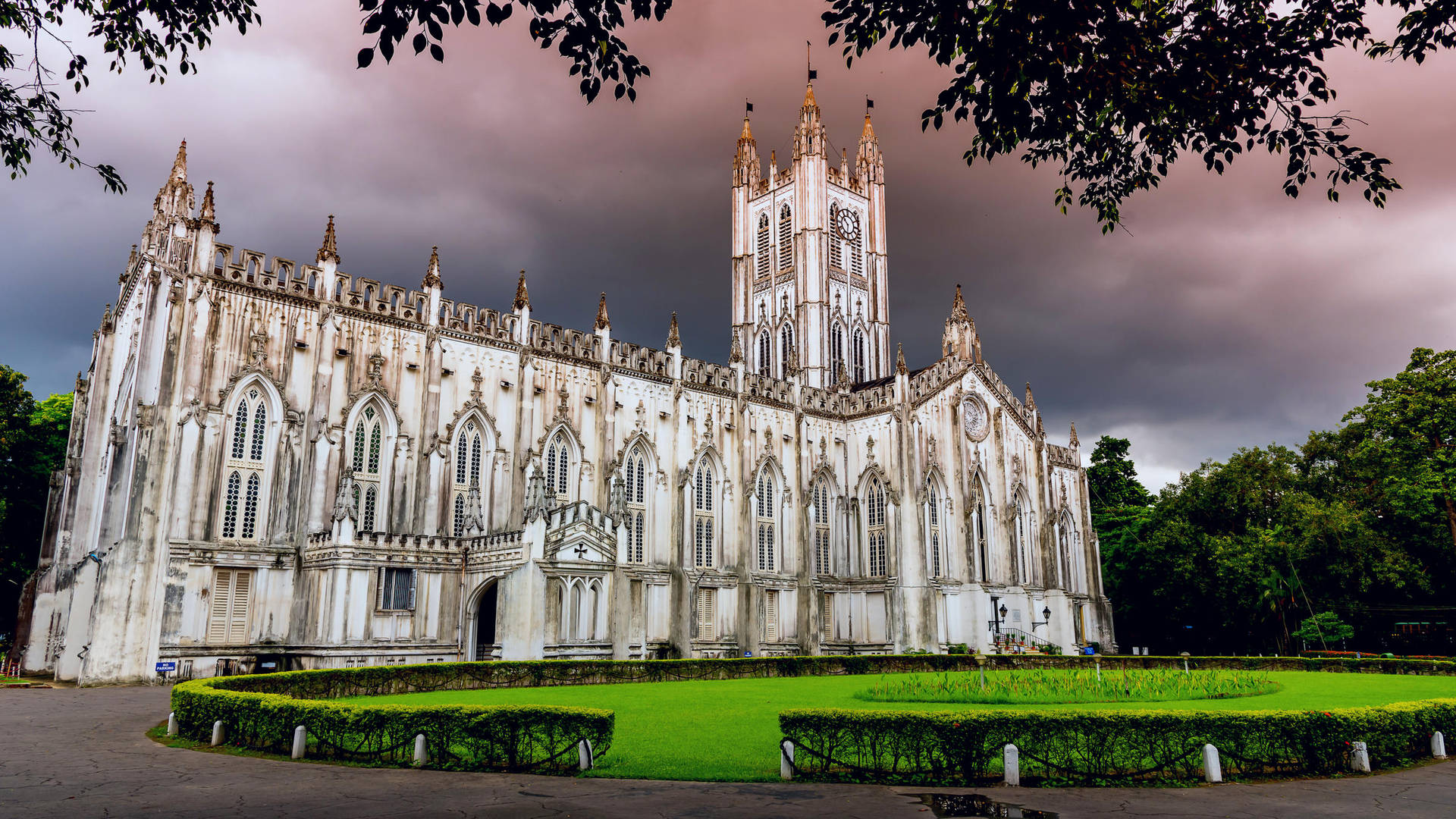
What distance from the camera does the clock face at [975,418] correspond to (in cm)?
5691

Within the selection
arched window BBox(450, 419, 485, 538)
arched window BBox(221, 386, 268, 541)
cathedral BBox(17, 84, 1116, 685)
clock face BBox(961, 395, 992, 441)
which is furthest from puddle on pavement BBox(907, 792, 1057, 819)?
clock face BBox(961, 395, 992, 441)

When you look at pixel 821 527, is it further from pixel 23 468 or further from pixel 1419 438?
pixel 23 468

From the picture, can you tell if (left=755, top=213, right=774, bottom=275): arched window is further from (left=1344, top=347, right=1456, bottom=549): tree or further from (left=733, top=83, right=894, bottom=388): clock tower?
(left=1344, top=347, right=1456, bottom=549): tree

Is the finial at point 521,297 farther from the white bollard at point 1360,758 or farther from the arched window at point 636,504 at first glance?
the white bollard at point 1360,758

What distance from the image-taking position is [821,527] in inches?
2095

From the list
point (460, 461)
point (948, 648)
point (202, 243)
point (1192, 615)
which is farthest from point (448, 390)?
point (1192, 615)

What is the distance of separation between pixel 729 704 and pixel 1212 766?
12.5m

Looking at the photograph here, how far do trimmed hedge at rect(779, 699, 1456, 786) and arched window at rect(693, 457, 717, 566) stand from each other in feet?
109

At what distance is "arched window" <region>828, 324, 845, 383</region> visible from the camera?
74.9 m

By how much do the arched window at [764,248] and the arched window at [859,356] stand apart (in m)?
9.47

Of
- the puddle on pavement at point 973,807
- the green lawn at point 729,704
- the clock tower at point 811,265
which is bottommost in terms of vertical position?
the puddle on pavement at point 973,807

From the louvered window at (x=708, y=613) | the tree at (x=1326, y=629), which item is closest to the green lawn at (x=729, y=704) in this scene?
the louvered window at (x=708, y=613)

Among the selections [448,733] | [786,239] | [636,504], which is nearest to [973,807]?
[448,733]

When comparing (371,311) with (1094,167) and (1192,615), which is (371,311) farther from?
(1192,615)
